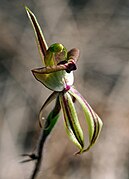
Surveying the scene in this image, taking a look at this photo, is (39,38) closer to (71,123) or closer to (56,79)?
(56,79)

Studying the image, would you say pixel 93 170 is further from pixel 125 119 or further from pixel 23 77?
pixel 23 77

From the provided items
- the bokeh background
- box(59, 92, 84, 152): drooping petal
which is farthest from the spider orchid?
the bokeh background

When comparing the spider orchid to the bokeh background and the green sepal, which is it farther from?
the bokeh background

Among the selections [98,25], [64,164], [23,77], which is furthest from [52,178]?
[98,25]

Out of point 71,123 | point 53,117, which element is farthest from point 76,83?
point 71,123

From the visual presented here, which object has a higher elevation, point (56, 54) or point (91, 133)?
point (56, 54)

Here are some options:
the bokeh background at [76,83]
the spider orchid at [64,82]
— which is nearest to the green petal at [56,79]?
the spider orchid at [64,82]

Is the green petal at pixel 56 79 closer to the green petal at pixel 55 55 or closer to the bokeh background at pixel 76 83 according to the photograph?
the green petal at pixel 55 55
